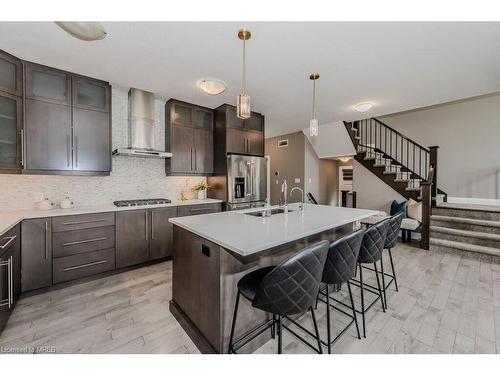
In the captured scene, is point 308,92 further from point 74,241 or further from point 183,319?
point 74,241

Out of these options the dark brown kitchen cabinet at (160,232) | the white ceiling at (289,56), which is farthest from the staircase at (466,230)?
the dark brown kitchen cabinet at (160,232)

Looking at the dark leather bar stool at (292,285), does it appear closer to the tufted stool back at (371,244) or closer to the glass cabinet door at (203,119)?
the tufted stool back at (371,244)

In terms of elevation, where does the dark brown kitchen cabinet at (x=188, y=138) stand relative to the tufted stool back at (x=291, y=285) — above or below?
above

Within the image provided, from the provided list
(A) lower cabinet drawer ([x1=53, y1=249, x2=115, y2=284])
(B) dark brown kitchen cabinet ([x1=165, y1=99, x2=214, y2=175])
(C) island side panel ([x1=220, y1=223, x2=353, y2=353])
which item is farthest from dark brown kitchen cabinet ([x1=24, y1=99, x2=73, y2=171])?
(C) island side panel ([x1=220, y1=223, x2=353, y2=353])

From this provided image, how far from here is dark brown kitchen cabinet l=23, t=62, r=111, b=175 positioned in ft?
8.27

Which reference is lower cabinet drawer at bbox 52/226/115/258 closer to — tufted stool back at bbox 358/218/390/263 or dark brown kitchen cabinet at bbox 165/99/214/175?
dark brown kitchen cabinet at bbox 165/99/214/175

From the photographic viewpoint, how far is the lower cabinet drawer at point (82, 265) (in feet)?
8.22

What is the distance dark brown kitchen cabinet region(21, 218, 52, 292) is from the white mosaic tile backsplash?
0.67 meters

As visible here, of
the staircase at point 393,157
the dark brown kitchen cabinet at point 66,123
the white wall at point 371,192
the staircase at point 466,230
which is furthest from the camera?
the white wall at point 371,192

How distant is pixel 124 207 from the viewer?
2947mm

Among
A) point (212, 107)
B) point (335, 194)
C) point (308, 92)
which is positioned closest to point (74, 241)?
point (212, 107)

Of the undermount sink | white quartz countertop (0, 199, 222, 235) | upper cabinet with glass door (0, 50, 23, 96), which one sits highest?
upper cabinet with glass door (0, 50, 23, 96)

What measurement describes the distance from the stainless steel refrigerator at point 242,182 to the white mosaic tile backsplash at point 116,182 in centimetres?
68
